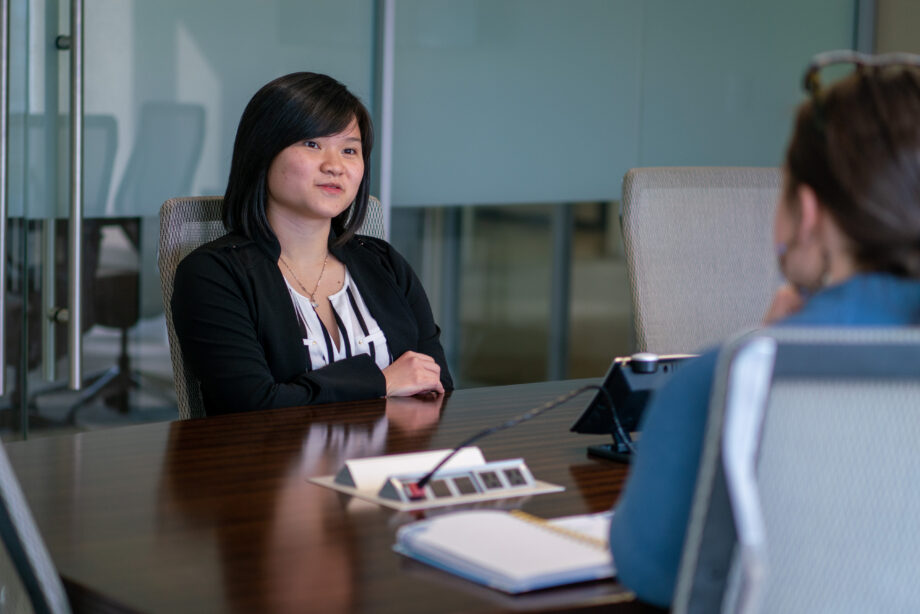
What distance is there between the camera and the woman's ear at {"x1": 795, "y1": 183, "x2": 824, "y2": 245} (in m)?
0.92

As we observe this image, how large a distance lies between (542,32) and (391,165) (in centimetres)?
66

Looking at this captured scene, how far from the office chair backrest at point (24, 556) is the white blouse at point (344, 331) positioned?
117 cm

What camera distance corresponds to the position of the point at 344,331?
235 cm

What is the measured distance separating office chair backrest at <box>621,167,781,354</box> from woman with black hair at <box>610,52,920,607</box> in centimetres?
151

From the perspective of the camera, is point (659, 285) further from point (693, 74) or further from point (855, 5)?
point (855, 5)

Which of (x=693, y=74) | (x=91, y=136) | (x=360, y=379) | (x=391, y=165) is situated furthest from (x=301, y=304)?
(x=693, y=74)

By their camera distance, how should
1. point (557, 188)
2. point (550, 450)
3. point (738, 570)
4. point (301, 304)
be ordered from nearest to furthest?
point (738, 570) → point (550, 450) → point (301, 304) → point (557, 188)

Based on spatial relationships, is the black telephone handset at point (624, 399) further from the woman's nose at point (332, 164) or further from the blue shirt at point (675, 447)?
the woman's nose at point (332, 164)

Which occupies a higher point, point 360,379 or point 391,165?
point 391,165

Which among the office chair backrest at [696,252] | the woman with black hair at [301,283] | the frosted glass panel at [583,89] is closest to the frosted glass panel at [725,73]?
the frosted glass panel at [583,89]

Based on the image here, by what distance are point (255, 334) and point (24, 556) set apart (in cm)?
116

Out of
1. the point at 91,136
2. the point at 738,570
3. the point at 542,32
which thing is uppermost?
the point at 542,32

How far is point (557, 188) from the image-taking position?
3.92m

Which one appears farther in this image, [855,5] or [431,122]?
[855,5]
